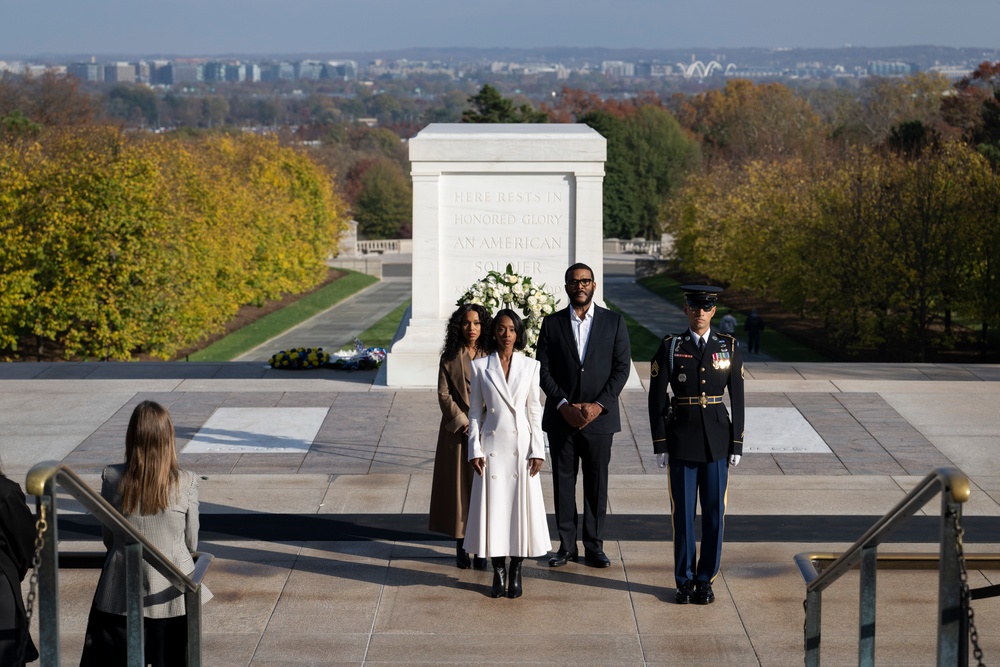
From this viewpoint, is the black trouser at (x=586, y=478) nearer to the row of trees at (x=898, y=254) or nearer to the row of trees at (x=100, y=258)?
the row of trees at (x=898, y=254)

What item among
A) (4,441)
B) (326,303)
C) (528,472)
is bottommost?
(326,303)

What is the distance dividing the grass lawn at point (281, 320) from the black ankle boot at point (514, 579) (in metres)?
31.7

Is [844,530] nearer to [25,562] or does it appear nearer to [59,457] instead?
[25,562]

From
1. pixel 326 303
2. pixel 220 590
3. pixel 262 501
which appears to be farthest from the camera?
pixel 326 303

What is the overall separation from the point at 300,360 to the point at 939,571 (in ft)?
37.9

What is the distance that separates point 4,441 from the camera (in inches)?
443

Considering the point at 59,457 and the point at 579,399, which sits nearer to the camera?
the point at 579,399

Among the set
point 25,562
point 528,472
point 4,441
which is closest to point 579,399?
point 528,472

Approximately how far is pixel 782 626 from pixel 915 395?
7.08 metres

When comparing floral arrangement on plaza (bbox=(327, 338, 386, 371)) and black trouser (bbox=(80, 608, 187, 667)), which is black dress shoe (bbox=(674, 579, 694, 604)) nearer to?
black trouser (bbox=(80, 608, 187, 667))

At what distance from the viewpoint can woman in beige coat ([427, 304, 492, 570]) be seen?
7.47 meters

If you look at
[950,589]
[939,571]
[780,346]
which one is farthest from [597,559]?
[780,346]

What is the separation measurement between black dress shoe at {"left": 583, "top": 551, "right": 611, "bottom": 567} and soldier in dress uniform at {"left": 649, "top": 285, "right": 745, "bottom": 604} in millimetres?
662

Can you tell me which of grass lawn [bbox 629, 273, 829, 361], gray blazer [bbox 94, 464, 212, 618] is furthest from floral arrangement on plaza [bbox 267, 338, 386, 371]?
grass lawn [bbox 629, 273, 829, 361]
